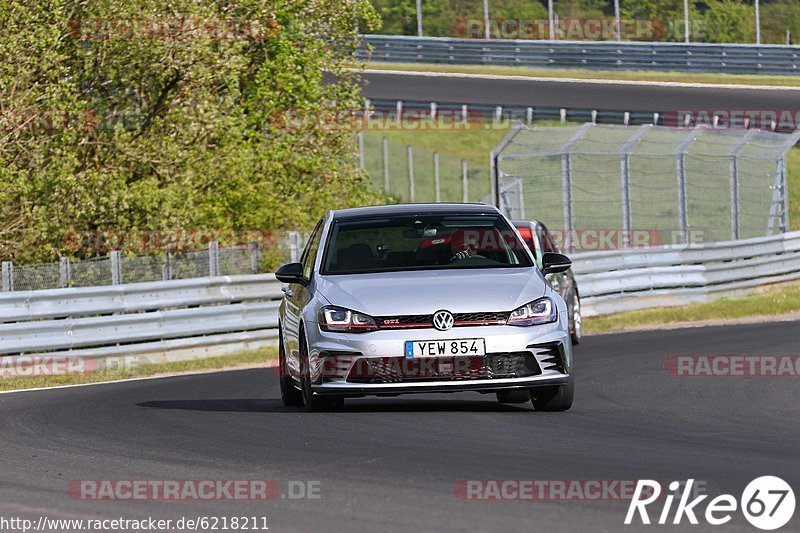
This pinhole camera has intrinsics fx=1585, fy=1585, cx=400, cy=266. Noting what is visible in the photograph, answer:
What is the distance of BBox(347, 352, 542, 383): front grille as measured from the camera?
10680mm

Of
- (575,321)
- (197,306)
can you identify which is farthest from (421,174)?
(575,321)

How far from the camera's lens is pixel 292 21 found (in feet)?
105

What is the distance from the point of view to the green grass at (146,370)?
18234mm

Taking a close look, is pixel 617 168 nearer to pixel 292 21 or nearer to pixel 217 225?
pixel 292 21

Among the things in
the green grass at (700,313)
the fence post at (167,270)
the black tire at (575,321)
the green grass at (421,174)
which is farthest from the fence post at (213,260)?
the green grass at (421,174)

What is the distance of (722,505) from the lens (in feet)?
22.7

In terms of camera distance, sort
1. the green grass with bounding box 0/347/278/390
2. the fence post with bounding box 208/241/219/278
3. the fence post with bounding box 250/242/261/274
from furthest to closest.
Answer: the fence post with bounding box 250/242/261/274, the fence post with bounding box 208/241/219/278, the green grass with bounding box 0/347/278/390

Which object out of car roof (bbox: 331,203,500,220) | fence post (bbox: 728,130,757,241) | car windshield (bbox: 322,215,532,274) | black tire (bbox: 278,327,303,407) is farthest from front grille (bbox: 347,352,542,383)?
fence post (bbox: 728,130,757,241)

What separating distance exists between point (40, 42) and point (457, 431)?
48.2 ft

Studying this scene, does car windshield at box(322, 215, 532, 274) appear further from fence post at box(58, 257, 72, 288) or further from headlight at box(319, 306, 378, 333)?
fence post at box(58, 257, 72, 288)

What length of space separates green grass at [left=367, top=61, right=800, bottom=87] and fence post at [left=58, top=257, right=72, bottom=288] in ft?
110
